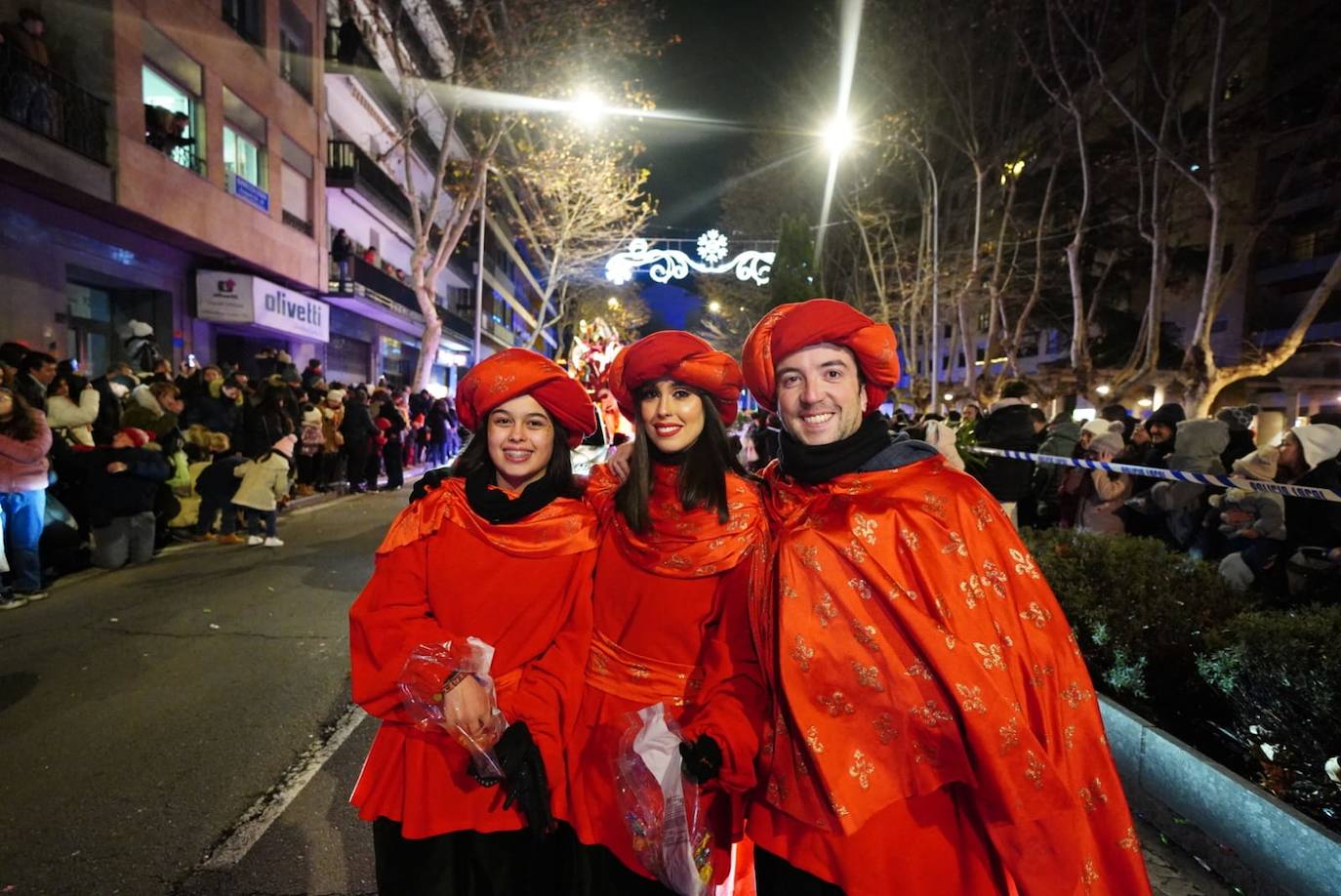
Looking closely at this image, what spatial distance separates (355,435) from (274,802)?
1077cm

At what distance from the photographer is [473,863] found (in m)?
1.83

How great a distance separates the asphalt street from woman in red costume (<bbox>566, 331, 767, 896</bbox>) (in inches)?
57.3

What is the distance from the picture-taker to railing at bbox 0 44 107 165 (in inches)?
364

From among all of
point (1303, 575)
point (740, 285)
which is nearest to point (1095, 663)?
point (1303, 575)

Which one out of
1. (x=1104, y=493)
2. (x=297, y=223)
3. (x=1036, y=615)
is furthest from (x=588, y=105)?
(x=1036, y=615)

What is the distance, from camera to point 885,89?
18.0 metres

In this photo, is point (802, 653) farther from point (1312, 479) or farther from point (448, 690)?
point (1312, 479)

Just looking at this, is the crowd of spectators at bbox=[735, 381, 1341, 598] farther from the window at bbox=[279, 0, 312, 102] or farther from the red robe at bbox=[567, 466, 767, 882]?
the window at bbox=[279, 0, 312, 102]

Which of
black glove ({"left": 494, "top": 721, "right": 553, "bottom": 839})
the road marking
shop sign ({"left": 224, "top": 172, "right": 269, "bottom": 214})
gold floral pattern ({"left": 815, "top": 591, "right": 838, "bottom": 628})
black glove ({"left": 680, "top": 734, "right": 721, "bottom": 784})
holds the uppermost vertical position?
shop sign ({"left": 224, "top": 172, "right": 269, "bottom": 214})

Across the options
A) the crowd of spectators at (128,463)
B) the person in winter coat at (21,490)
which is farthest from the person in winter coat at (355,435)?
the person in winter coat at (21,490)

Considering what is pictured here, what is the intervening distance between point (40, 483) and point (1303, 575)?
9158 mm

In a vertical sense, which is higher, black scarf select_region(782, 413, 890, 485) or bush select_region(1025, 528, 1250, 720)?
black scarf select_region(782, 413, 890, 485)

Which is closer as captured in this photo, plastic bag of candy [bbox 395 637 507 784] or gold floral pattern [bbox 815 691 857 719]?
gold floral pattern [bbox 815 691 857 719]

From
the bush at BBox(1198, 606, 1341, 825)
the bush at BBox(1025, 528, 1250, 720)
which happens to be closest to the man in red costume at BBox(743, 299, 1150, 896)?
the bush at BBox(1198, 606, 1341, 825)
